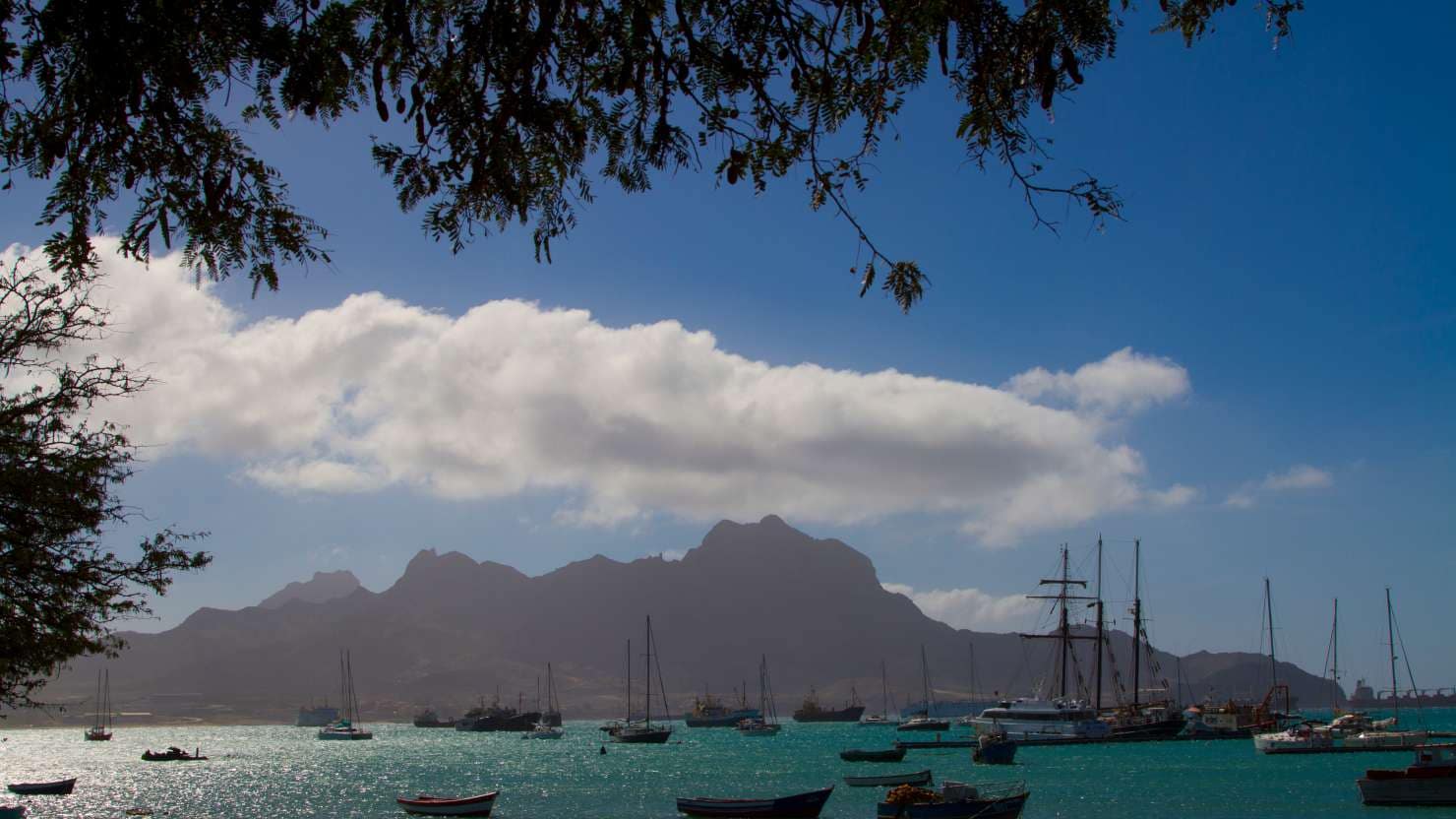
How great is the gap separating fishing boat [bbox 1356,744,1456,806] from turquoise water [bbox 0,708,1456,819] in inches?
34.0

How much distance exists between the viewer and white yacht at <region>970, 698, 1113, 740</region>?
4911 inches

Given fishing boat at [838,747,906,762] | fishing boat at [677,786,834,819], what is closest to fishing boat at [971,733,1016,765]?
fishing boat at [838,747,906,762]

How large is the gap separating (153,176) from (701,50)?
4.11 metres

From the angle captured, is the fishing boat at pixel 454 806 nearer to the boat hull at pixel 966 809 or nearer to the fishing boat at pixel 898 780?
the fishing boat at pixel 898 780

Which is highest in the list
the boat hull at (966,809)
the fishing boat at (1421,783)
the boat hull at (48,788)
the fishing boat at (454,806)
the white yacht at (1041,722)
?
the boat hull at (966,809)

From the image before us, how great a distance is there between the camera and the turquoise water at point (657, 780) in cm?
6931

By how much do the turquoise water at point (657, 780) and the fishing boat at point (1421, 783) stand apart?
0.86m

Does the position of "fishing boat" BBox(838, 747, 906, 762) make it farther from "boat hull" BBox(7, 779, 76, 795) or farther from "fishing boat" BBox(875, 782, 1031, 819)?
"boat hull" BBox(7, 779, 76, 795)

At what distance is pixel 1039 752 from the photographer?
433ft

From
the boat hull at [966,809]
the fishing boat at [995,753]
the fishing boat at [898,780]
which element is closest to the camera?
the boat hull at [966,809]

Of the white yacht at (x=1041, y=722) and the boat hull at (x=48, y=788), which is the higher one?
the boat hull at (x=48, y=788)

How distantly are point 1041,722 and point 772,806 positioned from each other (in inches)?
3109

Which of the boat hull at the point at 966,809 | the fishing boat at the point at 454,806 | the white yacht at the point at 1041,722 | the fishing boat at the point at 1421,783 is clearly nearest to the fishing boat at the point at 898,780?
the boat hull at the point at 966,809

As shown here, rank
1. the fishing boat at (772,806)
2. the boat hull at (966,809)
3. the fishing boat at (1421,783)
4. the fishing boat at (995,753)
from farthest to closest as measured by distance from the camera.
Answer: the fishing boat at (995,753) → the fishing boat at (1421,783) → the fishing boat at (772,806) → the boat hull at (966,809)
